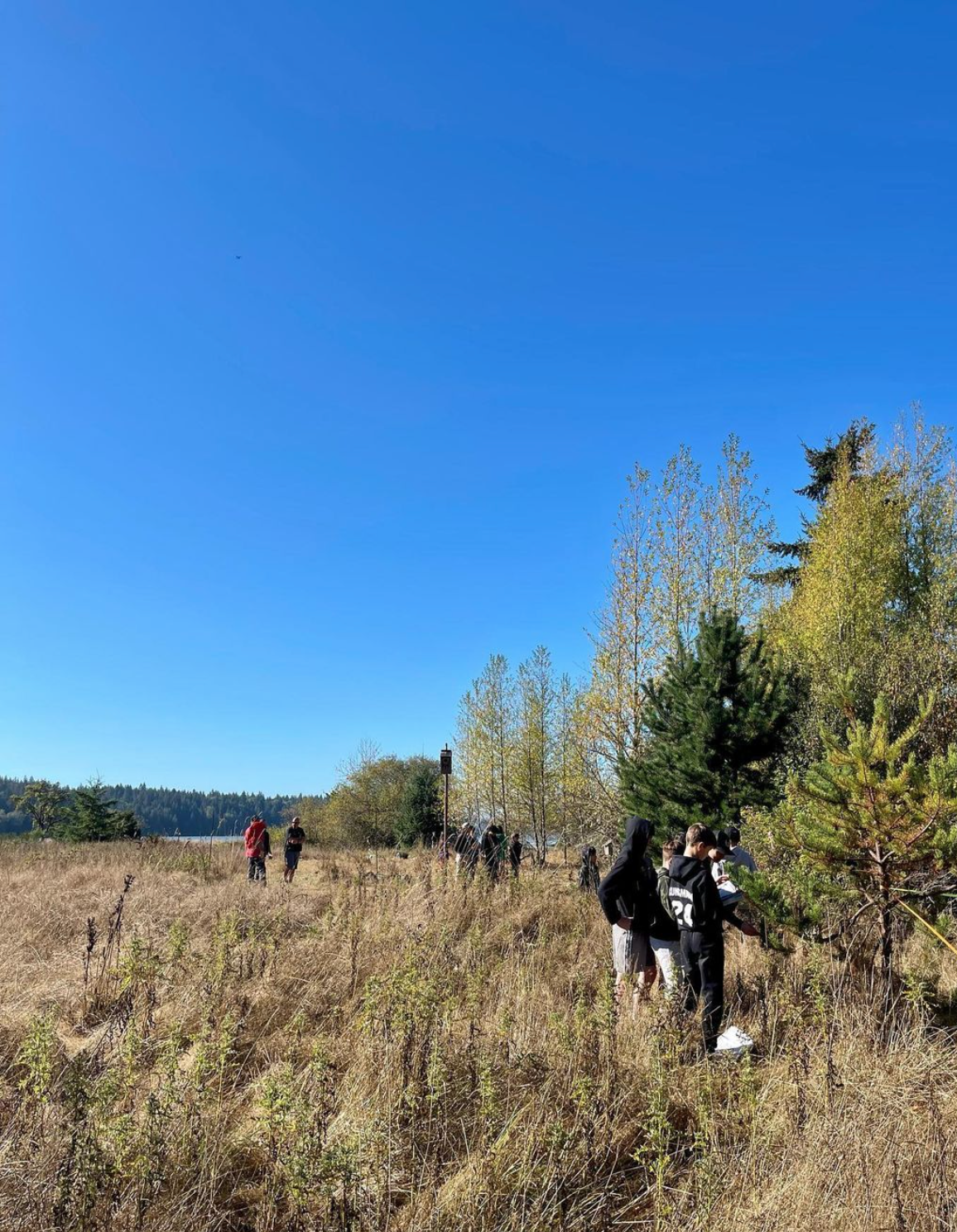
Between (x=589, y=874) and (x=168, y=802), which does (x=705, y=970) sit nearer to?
(x=589, y=874)

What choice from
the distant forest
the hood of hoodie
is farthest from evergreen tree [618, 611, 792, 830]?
the distant forest

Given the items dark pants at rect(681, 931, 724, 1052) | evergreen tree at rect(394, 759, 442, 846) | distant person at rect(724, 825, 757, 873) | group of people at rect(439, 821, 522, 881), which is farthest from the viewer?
evergreen tree at rect(394, 759, 442, 846)

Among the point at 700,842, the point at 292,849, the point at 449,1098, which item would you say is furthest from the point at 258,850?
the point at 449,1098

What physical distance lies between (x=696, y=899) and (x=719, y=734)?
17.0 feet

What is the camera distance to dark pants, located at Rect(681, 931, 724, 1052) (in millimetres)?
4477

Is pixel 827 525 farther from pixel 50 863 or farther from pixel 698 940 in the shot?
pixel 50 863

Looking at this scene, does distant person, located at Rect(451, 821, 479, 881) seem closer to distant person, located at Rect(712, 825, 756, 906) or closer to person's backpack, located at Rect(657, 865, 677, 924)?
person's backpack, located at Rect(657, 865, 677, 924)

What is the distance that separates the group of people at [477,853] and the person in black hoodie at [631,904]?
145 inches

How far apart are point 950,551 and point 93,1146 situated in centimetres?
2001

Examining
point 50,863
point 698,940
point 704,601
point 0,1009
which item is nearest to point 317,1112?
point 698,940

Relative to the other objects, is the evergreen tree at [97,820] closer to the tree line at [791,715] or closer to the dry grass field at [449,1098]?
the tree line at [791,715]

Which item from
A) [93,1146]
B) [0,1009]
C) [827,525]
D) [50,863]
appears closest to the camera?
[93,1146]

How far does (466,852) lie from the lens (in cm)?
1027

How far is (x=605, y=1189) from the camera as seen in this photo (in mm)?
2775
